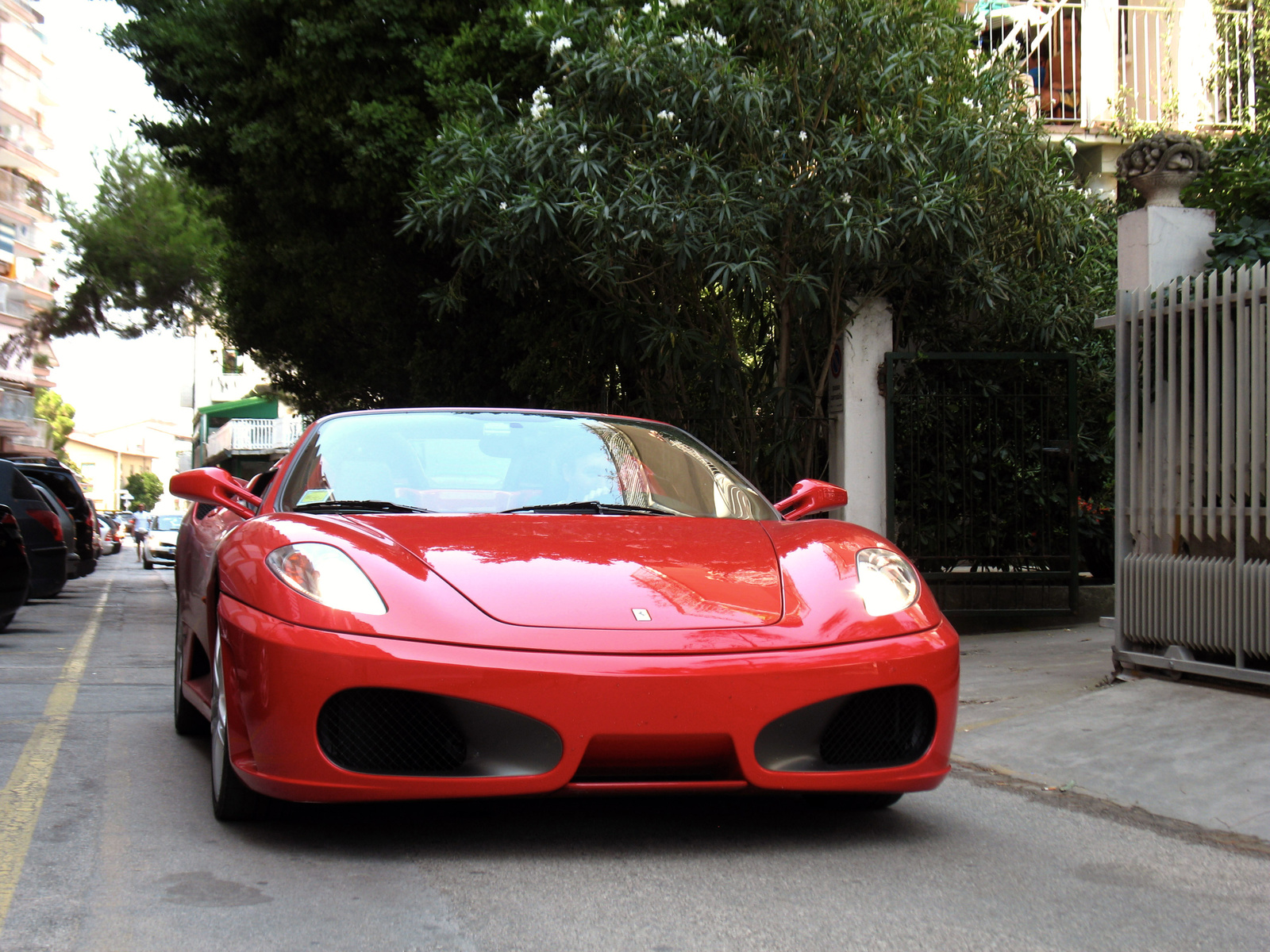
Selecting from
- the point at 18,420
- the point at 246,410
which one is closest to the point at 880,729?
the point at 246,410

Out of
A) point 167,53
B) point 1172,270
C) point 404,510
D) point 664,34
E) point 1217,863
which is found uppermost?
point 167,53

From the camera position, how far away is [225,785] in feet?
13.4

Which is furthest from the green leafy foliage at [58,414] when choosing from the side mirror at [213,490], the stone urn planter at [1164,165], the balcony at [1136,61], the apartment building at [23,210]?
the side mirror at [213,490]

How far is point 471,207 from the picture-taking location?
10898mm

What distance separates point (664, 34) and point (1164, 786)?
24.4 ft

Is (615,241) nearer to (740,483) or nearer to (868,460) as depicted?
(868,460)

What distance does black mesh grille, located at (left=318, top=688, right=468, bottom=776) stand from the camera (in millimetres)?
3707

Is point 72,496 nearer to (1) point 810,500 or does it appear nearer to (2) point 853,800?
(1) point 810,500

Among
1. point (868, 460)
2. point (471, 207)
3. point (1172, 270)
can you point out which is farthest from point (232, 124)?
point (1172, 270)

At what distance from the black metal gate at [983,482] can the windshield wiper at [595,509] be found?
6366 mm

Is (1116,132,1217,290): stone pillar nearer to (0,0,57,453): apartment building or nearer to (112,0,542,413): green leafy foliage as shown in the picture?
(112,0,542,413): green leafy foliage

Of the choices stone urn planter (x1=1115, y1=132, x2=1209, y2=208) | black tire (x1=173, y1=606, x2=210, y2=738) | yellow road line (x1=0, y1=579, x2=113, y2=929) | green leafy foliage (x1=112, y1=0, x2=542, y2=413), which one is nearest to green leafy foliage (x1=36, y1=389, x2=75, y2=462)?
green leafy foliage (x1=112, y1=0, x2=542, y2=413)

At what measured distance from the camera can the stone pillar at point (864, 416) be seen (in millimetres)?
11109

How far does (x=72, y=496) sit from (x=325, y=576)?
18249 millimetres
